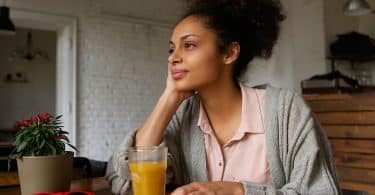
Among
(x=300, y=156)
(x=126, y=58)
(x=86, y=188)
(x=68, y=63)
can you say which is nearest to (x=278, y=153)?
(x=300, y=156)

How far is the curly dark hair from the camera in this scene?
1266 millimetres

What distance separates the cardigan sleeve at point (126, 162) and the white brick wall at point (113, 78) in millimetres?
4083

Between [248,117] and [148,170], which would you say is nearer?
[148,170]

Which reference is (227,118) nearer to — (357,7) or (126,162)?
(126,162)

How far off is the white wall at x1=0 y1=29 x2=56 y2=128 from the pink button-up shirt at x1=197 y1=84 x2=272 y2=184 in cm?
743

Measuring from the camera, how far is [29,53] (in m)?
8.29

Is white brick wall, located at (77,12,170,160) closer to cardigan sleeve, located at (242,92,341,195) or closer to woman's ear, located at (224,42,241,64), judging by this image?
woman's ear, located at (224,42,241,64)

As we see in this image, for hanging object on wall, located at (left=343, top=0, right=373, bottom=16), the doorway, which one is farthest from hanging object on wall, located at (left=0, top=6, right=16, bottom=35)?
hanging object on wall, located at (left=343, top=0, right=373, bottom=16)

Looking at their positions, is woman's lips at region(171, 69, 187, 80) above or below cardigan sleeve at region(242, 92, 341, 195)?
above

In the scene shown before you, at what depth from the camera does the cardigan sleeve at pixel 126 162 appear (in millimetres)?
1162

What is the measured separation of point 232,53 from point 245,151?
0.31 metres

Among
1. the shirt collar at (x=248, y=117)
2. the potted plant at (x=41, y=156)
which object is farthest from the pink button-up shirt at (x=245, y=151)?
the potted plant at (x=41, y=156)

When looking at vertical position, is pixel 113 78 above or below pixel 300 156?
above

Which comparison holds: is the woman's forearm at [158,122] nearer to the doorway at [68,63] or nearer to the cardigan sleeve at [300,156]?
the cardigan sleeve at [300,156]
